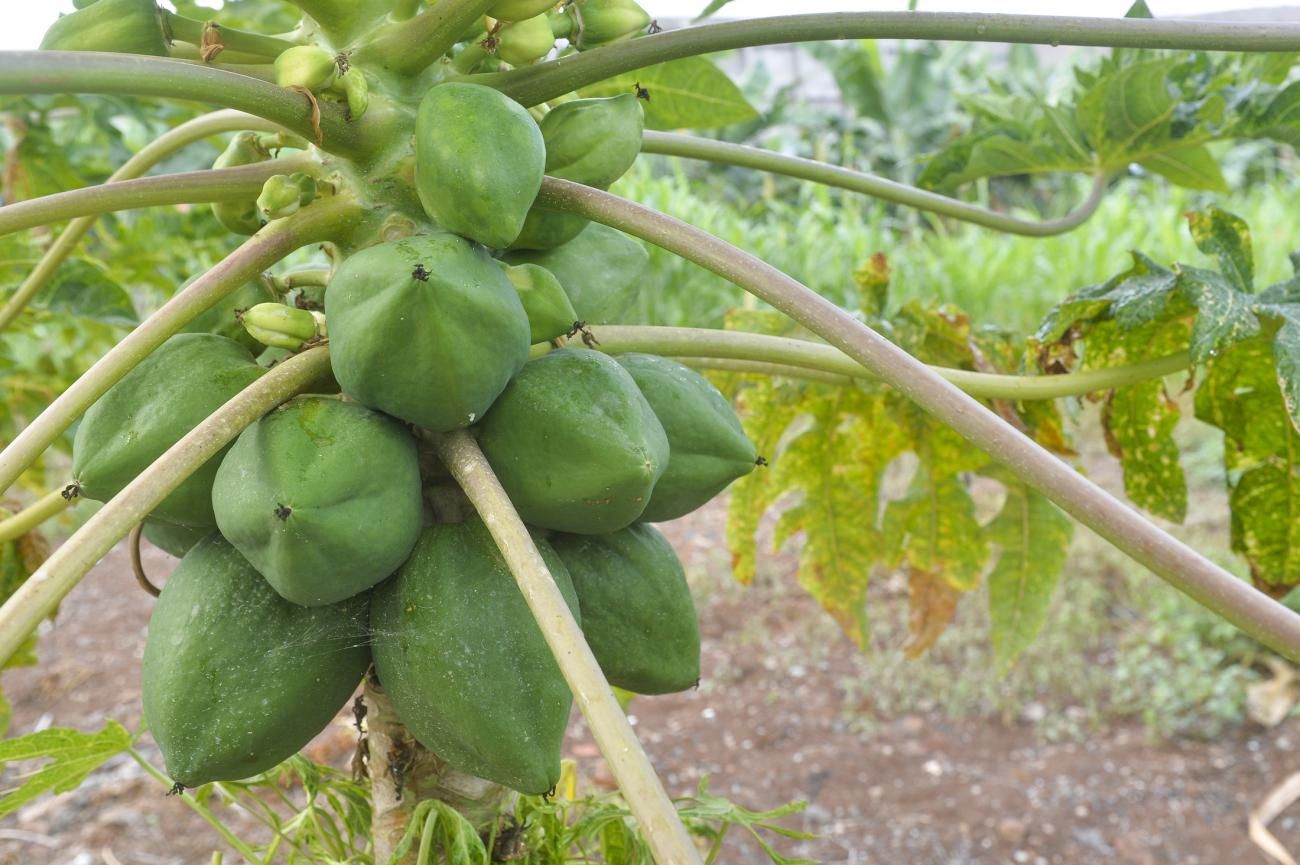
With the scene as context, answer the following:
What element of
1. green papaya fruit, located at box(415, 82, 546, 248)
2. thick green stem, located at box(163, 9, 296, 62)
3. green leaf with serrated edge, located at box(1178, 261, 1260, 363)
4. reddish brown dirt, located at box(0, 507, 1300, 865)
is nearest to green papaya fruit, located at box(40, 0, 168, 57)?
thick green stem, located at box(163, 9, 296, 62)

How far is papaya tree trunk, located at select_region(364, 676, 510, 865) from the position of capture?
3.45 ft

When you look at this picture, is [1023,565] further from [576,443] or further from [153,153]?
[153,153]

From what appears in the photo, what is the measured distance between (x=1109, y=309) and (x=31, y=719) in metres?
3.05

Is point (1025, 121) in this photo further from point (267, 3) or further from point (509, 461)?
point (267, 3)

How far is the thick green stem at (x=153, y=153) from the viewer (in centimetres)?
127

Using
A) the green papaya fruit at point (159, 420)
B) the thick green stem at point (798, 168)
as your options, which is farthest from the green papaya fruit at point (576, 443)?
the thick green stem at point (798, 168)

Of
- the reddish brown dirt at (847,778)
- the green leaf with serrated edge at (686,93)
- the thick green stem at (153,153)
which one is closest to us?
the thick green stem at (153,153)

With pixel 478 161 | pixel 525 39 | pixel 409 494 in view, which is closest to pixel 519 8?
pixel 525 39

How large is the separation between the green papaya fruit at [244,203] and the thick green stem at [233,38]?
118 mm

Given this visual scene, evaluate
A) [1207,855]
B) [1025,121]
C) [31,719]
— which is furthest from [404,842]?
[31,719]

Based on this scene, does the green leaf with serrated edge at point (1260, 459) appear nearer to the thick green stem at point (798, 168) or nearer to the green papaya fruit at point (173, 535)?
the thick green stem at point (798, 168)

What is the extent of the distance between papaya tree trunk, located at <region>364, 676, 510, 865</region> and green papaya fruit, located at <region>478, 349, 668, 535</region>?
26 centimetres

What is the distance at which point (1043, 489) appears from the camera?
2.50 ft

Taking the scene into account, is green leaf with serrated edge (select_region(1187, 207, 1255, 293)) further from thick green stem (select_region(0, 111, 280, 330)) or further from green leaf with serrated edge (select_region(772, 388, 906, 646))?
thick green stem (select_region(0, 111, 280, 330))
